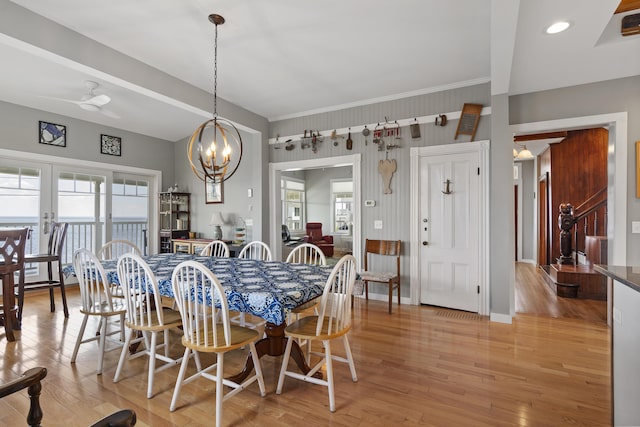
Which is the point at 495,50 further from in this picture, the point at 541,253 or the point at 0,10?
the point at 541,253

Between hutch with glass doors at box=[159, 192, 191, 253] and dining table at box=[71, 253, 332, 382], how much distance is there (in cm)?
309

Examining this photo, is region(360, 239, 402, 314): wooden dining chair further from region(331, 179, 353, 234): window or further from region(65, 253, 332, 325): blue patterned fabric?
region(331, 179, 353, 234): window

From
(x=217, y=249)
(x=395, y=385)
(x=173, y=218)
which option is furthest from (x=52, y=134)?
(x=395, y=385)

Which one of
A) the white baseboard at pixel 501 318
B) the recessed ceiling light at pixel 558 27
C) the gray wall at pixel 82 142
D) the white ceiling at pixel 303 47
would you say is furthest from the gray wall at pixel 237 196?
the recessed ceiling light at pixel 558 27

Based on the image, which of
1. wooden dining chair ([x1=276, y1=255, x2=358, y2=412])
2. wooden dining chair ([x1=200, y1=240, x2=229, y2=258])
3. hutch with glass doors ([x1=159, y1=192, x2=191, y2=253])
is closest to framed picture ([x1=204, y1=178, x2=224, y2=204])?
hutch with glass doors ([x1=159, y1=192, x2=191, y2=253])

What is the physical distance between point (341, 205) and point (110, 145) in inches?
247

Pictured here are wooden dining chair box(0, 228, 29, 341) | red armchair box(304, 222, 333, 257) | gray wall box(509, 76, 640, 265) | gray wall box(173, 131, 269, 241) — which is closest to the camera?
wooden dining chair box(0, 228, 29, 341)

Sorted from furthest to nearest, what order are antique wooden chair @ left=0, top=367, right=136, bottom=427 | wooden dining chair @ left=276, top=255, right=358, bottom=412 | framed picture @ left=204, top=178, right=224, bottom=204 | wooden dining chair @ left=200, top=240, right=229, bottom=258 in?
framed picture @ left=204, top=178, right=224, bottom=204, wooden dining chair @ left=200, top=240, right=229, bottom=258, wooden dining chair @ left=276, top=255, right=358, bottom=412, antique wooden chair @ left=0, top=367, right=136, bottom=427

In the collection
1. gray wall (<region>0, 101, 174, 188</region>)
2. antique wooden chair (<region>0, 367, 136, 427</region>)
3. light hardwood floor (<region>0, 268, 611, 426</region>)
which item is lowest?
light hardwood floor (<region>0, 268, 611, 426</region>)

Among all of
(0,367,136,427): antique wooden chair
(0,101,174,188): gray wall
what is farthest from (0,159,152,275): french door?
(0,367,136,427): antique wooden chair

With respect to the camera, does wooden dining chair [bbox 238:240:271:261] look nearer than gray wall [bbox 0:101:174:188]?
Yes

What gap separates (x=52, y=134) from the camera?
4781 millimetres

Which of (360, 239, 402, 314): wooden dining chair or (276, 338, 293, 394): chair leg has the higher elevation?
(360, 239, 402, 314): wooden dining chair

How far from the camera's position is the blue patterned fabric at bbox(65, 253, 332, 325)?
1866 millimetres
